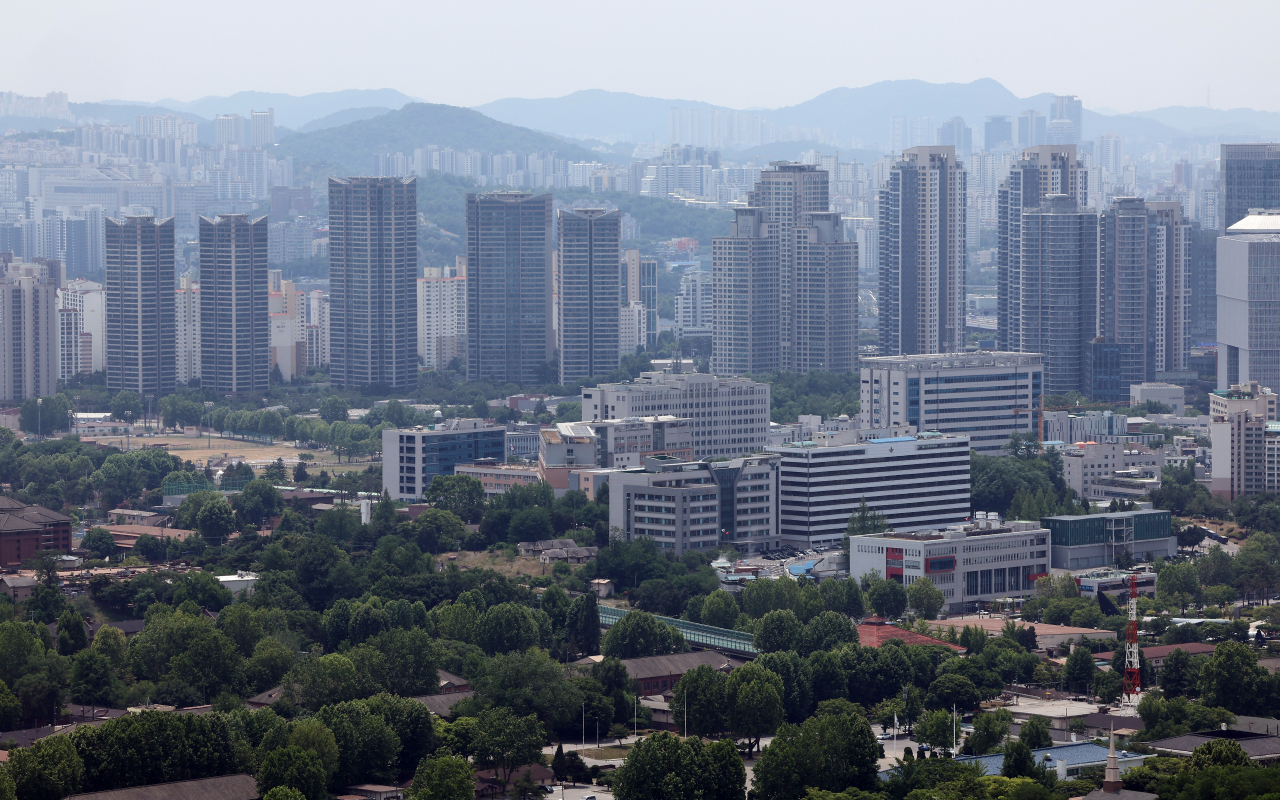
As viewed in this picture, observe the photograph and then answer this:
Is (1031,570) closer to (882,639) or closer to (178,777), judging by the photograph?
(882,639)

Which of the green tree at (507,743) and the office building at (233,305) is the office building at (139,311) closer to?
the office building at (233,305)

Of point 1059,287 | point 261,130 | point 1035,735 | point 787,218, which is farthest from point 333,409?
point 261,130

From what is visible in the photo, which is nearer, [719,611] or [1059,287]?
[719,611]

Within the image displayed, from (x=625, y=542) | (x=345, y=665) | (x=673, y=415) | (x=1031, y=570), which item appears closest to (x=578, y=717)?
(x=345, y=665)

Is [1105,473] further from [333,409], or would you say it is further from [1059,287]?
[333,409]

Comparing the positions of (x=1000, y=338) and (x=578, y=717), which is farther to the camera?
(x=1000, y=338)

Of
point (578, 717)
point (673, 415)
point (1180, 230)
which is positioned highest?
point (1180, 230)
